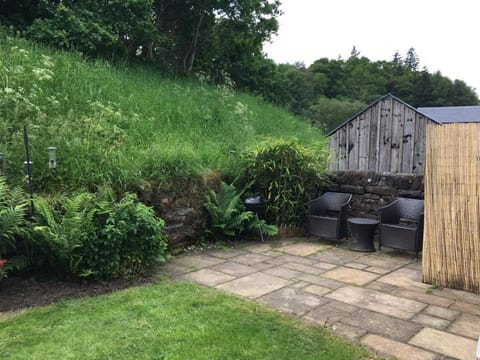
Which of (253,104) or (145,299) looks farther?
(253,104)

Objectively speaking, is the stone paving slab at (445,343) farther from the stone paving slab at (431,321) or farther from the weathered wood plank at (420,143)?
the weathered wood plank at (420,143)

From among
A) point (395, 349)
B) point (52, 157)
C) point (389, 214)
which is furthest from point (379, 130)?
point (52, 157)

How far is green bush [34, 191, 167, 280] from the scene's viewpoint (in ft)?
11.8

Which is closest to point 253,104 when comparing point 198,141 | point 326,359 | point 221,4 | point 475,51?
point 221,4

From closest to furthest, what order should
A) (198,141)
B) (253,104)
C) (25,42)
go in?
(198,141) → (25,42) → (253,104)

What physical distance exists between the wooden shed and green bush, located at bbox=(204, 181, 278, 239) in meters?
1.89

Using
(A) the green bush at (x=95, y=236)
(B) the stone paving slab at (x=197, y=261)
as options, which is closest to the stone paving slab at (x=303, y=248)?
(B) the stone paving slab at (x=197, y=261)

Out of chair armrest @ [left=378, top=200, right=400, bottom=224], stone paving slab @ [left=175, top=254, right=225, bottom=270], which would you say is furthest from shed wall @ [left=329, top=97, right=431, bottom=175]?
stone paving slab @ [left=175, top=254, right=225, bottom=270]

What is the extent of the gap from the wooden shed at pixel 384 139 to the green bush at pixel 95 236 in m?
3.79

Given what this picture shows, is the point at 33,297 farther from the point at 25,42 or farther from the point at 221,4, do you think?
the point at 221,4

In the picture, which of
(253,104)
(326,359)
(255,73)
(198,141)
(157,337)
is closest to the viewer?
(326,359)

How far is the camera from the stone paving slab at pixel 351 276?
3.95 metres

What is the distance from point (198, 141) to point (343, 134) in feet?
10.0

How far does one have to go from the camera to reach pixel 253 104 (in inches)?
456
